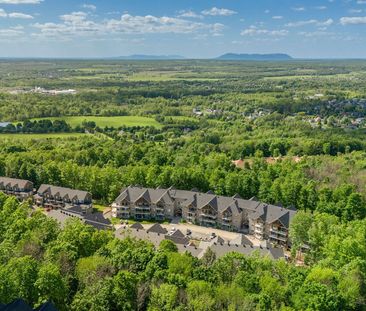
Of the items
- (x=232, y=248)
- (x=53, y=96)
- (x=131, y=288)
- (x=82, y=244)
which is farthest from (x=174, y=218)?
(x=53, y=96)

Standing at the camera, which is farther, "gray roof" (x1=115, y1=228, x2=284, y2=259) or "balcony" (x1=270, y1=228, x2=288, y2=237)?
"balcony" (x1=270, y1=228, x2=288, y2=237)

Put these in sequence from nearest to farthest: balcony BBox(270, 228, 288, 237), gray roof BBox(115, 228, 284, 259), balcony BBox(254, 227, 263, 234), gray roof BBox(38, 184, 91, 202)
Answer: gray roof BBox(115, 228, 284, 259) < balcony BBox(270, 228, 288, 237) < balcony BBox(254, 227, 263, 234) < gray roof BBox(38, 184, 91, 202)

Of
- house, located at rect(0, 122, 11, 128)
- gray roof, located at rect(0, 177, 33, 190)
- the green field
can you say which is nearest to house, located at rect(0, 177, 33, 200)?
gray roof, located at rect(0, 177, 33, 190)

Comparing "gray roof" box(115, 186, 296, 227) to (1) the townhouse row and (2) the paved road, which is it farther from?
(2) the paved road

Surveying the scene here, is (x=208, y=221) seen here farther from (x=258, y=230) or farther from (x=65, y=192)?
(x=65, y=192)

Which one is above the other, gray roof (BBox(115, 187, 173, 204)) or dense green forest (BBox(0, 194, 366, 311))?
dense green forest (BBox(0, 194, 366, 311))

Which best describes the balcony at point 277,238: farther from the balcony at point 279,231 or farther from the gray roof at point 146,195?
the gray roof at point 146,195

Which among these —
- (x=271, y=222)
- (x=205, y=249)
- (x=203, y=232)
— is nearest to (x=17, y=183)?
(x=203, y=232)
